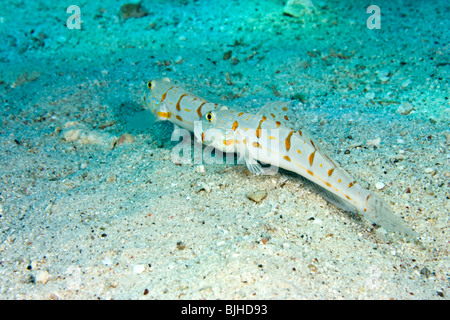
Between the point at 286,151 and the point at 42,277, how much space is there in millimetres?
2338

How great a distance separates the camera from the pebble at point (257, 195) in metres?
3.09

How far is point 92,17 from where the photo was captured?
6945 millimetres

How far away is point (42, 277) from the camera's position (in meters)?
2.44

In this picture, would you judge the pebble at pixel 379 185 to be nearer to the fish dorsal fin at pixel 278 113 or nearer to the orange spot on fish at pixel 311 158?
the orange spot on fish at pixel 311 158

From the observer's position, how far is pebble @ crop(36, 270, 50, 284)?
8.00 ft

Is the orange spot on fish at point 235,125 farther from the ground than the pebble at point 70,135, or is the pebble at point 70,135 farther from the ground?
the orange spot on fish at point 235,125

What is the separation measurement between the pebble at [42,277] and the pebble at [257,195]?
1838 millimetres

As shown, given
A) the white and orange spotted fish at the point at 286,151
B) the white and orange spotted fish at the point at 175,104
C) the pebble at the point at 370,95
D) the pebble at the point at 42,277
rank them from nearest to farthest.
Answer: the pebble at the point at 42,277 < the white and orange spotted fish at the point at 286,151 < the white and orange spotted fish at the point at 175,104 < the pebble at the point at 370,95

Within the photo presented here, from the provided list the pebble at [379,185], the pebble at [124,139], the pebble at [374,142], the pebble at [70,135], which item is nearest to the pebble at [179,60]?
the pebble at [124,139]

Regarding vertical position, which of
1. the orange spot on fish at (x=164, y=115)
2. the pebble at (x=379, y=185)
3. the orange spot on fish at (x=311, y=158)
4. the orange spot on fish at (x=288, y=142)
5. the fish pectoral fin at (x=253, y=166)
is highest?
the orange spot on fish at (x=288, y=142)

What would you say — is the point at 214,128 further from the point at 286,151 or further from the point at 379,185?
the point at 379,185

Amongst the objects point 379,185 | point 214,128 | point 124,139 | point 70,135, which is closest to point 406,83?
point 379,185
